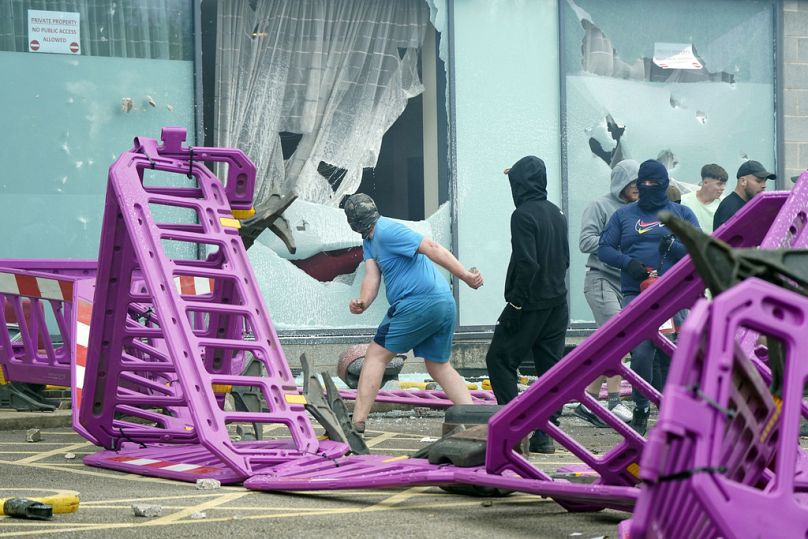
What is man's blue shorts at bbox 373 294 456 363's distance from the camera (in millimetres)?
9336

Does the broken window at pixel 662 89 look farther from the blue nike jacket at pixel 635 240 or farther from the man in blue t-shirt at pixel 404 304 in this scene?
the man in blue t-shirt at pixel 404 304

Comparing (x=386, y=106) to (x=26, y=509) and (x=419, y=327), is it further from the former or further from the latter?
(x=26, y=509)

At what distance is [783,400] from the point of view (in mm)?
3455

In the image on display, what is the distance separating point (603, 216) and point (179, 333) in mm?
4417

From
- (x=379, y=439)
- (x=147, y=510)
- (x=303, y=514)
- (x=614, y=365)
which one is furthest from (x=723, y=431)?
(x=379, y=439)

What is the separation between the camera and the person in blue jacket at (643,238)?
984 centimetres

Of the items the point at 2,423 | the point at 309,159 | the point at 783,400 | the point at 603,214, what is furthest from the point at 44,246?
the point at 783,400

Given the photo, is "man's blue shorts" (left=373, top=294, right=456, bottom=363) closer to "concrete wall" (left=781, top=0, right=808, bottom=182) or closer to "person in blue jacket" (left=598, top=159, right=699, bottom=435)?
"person in blue jacket" (left=598, top=159, right=699, bottom=435)

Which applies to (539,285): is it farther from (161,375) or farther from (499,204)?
(499,204)

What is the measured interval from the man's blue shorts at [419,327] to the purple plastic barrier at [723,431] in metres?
5.83

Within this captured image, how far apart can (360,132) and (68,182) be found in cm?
305

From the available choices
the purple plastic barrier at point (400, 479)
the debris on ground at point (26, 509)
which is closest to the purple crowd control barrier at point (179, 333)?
the purple plastic barrier at point (400, 479)

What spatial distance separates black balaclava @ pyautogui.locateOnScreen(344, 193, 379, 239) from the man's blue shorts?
0.53 meters

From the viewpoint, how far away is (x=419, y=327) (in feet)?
30.7
